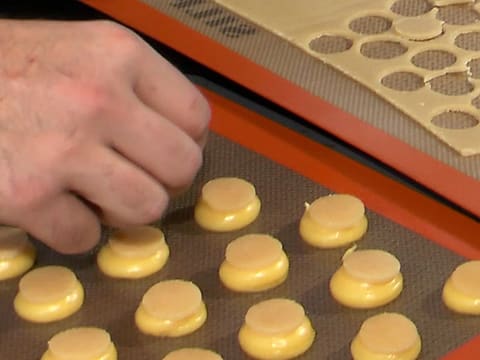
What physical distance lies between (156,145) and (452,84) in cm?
37

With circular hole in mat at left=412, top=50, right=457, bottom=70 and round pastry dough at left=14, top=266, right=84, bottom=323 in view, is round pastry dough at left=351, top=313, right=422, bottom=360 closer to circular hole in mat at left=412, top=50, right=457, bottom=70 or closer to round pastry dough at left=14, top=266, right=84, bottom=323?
round pastry dough at left=14, top=266, right=84, bottom=323

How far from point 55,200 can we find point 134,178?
59mm

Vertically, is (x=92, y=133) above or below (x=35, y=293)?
above

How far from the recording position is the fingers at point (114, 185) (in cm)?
71

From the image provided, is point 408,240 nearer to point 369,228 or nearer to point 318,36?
point 369,228

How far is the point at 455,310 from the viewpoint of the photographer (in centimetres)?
73

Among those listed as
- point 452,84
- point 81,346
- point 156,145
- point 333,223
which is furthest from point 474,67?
point 81,346

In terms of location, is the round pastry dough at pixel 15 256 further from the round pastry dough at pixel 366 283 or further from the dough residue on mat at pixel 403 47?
the dough residue on mat at pixel 403 47

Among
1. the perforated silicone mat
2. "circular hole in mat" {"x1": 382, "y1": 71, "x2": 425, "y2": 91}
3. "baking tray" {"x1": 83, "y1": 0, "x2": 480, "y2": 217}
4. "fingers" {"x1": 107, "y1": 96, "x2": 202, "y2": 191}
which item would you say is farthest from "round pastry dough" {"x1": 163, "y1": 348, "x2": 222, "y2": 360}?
"circular hole in mat" {"x1": 382, "y1": 71, "x2": 425, "y2": 91}

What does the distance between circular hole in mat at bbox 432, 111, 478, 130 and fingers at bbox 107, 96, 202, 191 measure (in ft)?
0.90

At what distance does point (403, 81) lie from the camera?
3.25ft

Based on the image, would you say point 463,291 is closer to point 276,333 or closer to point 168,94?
point 276,333

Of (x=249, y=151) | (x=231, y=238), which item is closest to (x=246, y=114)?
(x=249, y=151)

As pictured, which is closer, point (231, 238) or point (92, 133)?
point (92, 133)
